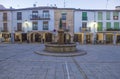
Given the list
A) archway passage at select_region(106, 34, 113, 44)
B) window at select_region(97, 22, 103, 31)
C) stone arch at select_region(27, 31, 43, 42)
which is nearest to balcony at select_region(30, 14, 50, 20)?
stone arch at select_region(27, 31, 43, 42)

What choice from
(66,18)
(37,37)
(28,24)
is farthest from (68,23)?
(28,24)

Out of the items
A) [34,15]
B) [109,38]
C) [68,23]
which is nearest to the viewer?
[68,23]

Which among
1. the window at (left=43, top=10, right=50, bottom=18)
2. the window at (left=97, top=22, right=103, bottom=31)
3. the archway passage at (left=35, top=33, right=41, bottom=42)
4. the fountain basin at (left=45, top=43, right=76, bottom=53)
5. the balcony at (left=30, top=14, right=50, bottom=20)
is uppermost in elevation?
the window at (left=43, top=10, right=50, bottom=18)

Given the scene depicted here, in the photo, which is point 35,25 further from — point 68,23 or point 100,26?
point 100,26

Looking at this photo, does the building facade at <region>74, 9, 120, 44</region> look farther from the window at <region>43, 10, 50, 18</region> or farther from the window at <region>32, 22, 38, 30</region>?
the window at <region>32, 22, 38, 30</region>

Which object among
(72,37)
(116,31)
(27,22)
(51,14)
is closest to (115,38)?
(116,31)

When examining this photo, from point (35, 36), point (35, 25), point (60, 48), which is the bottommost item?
point (60, 48)

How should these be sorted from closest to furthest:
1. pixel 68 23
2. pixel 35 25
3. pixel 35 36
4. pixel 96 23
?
pixel 96 23
pixel 68 23
pixel 35 25
pixel 35 36

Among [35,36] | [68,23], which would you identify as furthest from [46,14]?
[35,36]

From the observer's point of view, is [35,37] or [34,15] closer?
[34,15]

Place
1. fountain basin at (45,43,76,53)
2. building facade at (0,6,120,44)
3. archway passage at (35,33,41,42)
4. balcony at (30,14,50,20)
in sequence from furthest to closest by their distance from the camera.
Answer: archway passage at (35,33,41,42) < balcony at (30,14,50,20) < building facade at (0,6,120,44) < fountain basin at (45,43,76,53)

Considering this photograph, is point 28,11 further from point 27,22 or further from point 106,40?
point 106,40

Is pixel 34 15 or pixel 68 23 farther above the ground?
pixel 34 15

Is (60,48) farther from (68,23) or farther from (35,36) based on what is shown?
(35,36)
